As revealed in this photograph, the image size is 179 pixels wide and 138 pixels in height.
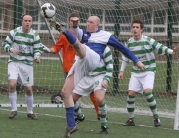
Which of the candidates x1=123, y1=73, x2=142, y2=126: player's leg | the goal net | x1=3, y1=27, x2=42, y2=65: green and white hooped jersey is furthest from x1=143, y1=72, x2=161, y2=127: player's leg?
x1=3, y1=27, x2=42, y2=65: green and white hooped jersey

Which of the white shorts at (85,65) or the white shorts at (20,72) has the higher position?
the white shorts at (85,65)

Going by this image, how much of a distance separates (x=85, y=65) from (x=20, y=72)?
8.45ft

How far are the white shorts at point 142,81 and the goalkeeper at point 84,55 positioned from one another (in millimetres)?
1456

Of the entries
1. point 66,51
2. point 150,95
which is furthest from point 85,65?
point 66,51

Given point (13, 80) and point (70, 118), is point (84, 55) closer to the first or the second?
point (70, 118)

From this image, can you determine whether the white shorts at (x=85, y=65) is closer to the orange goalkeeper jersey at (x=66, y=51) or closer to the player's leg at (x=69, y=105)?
the player's leg at (x=69, y=105)

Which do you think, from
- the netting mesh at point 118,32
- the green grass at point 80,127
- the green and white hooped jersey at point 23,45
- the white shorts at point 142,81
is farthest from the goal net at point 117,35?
the green and white hooped jersey at point 23,45

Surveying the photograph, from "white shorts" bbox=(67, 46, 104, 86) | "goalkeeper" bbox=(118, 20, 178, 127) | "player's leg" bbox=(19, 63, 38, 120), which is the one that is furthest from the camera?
"player's leg" bbox=(19, 63, 38, 120)

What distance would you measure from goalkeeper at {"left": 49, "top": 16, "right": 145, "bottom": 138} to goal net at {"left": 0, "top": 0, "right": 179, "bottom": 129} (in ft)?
12.4

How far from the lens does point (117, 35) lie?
14.4m

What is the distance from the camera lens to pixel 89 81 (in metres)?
9.21

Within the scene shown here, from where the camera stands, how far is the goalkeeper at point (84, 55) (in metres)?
8.38

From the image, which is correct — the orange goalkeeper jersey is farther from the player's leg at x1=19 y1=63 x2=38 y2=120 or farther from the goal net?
the goal net

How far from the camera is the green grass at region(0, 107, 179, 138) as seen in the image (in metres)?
8.80
